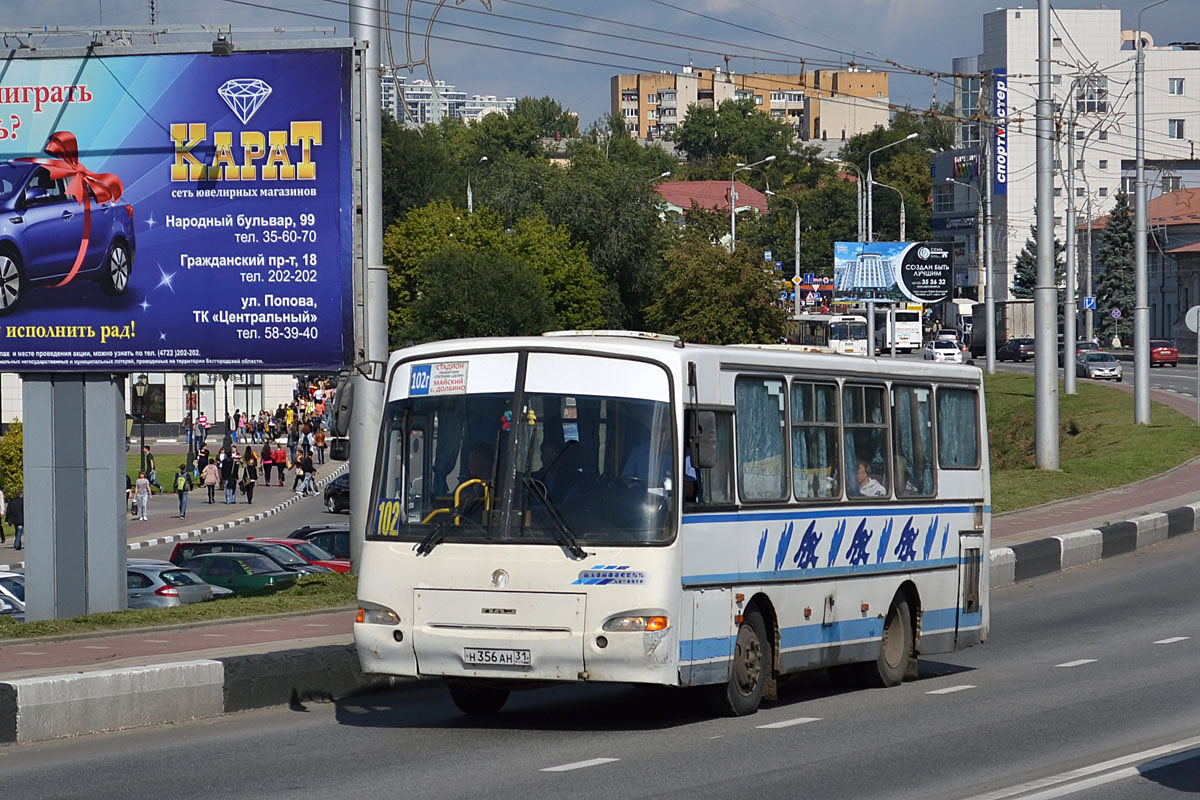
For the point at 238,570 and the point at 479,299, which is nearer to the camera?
the point at 238,570

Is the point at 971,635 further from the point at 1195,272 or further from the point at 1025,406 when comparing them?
the point at 1195,272

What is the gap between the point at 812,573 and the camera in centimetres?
1213

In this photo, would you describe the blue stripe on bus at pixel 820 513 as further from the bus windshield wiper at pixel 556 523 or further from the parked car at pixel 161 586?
the parked car at pixel 161 586

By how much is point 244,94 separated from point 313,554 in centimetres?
1131

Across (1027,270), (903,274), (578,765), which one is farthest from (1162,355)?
(578,765)

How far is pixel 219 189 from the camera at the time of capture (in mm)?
17906

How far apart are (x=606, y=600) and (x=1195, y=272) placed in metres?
90.2

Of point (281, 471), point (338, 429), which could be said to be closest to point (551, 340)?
point (338, 429)

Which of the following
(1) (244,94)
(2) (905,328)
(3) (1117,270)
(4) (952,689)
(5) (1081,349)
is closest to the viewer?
(4) (952,689)

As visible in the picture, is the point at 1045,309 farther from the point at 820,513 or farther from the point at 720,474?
the point at 720,474

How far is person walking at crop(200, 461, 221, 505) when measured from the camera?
5122 cm

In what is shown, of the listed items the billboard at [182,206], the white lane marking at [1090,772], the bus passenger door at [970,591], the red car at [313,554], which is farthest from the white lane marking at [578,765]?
the red car at [313,554]

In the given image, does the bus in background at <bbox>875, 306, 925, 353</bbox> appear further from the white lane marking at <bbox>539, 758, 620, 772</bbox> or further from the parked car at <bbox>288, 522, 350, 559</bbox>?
the white lane marking at <bbox>539, 758, 620, 772</bbox>

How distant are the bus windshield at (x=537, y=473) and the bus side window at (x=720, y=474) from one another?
0.31 metres
